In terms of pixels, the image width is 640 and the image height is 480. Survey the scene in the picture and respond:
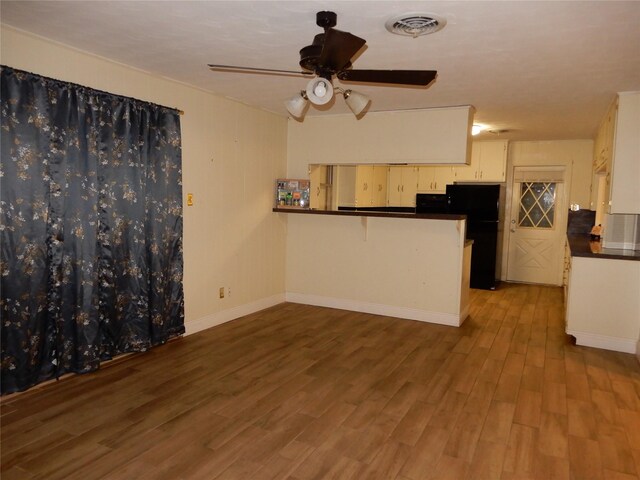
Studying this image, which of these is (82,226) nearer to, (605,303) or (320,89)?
(320,89)

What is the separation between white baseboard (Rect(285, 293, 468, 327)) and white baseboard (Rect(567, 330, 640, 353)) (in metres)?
1.15

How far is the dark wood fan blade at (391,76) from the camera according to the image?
2.45m

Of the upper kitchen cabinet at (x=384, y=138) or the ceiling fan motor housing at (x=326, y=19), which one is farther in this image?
the upper kitchen cabinet at (x=384, y=138)

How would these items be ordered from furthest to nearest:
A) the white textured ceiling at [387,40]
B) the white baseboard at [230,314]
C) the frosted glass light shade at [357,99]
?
the white baseboard at [230,314], the frosted glass light shade at [357,99], the white textured ceiling at [387,40]

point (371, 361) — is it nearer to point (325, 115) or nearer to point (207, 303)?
point (207, 303)

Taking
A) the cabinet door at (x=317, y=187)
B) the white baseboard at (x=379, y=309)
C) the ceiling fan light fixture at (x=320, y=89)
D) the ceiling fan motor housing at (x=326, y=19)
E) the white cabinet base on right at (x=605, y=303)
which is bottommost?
the white baseboard at (x=379, y=309)

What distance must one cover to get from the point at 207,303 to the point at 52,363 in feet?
5.21

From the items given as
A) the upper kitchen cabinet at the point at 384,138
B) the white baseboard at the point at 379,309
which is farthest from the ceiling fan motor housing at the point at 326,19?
the white baseboard at the point at 379,309

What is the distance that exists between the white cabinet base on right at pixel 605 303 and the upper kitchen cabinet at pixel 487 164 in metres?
3.15

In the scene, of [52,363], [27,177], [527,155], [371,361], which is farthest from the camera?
[527,155]

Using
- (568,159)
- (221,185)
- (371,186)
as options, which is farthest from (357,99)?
(568,159)

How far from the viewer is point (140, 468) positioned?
7.22 ft

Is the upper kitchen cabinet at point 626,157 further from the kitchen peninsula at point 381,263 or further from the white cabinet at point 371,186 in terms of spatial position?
the white cabinet at point 371,186

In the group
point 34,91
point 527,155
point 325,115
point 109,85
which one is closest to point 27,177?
point 34,91
